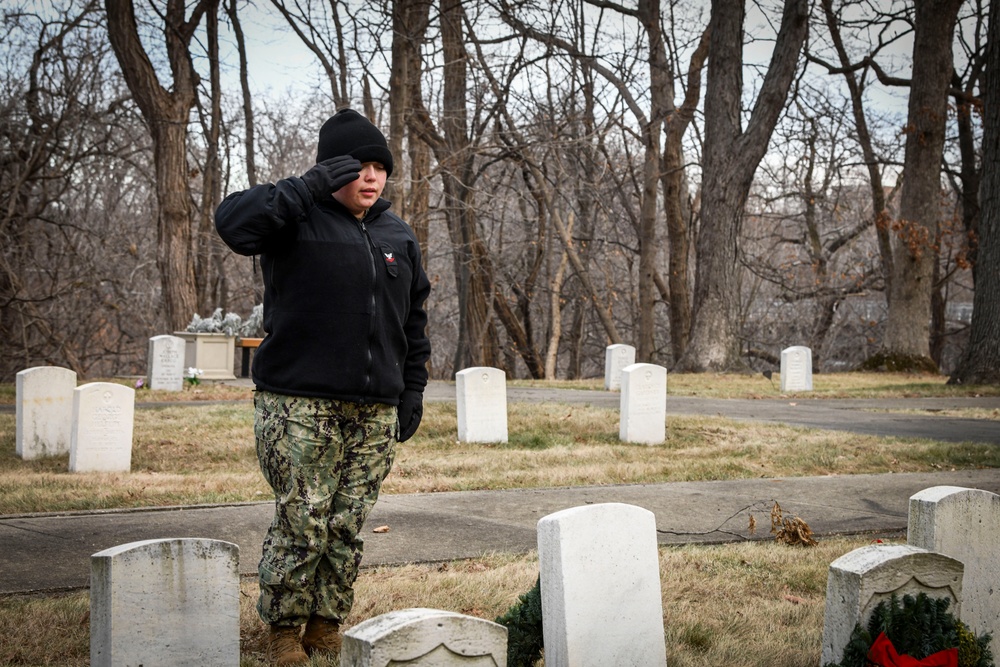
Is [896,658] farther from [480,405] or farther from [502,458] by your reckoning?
[480,405]

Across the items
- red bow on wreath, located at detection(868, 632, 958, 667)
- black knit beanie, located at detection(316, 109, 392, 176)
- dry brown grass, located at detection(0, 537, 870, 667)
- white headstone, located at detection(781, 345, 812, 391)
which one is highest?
black knit beanie, located at detection(316, 109, 392, 176)

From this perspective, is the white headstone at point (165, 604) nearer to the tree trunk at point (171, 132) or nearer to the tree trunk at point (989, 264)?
the tree trunk at point (989, 264)

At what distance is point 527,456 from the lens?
1018 cm

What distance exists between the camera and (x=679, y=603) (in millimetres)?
4984

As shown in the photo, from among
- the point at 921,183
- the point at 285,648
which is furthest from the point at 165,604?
the point at 921,183

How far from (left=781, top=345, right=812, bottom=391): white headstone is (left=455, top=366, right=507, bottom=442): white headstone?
9.12m

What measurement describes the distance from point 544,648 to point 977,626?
2.00 meters

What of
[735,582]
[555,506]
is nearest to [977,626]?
[735,582]

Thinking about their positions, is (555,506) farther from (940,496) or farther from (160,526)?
(940,496)

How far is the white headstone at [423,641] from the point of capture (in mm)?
2703

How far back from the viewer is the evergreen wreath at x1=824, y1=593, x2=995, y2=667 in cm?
371

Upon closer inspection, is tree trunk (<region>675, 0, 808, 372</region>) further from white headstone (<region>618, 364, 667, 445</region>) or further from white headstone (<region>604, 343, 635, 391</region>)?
white headstone (<region>618, 364, 667, 445</region>)

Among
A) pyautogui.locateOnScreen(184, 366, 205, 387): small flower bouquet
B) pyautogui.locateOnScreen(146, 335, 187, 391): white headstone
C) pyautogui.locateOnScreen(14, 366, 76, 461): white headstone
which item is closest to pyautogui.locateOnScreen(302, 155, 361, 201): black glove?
pyautogui.locateOnScreen(14, 366, 76, 461): white headstone

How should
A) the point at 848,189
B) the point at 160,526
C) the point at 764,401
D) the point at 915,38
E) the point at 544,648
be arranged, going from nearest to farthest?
the point at 544,648, the point at 160,526, the point at 764,401, the point at 915,38, the point at 848,189
